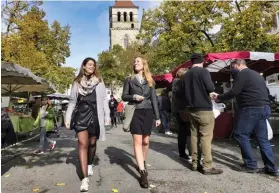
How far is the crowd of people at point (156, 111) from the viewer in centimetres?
498

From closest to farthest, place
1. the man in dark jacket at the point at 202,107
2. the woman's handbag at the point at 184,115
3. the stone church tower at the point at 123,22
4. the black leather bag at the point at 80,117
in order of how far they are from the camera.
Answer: the black leather bag at the point at 80,117
the man in dark jacket at the point at 202,107
the woman's handbag at the point at 184,115
the stone church tower at the point at 123,22

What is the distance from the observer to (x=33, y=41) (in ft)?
90.2

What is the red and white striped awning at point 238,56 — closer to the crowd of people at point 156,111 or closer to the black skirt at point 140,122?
the crowd of people at point 156,111

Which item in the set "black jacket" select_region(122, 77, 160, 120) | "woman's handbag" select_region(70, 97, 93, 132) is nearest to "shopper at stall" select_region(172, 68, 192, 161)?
"black jacket" select_region(122, 77, 160, 120)

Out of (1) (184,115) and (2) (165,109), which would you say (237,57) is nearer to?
(1) (184,115)

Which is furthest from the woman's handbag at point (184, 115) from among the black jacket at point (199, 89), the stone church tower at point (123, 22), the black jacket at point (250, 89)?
the stone church tower at point (123, 22)

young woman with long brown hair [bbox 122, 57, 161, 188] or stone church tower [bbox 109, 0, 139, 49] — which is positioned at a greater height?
stone church tower [bbox 109, 0, 139, 49]

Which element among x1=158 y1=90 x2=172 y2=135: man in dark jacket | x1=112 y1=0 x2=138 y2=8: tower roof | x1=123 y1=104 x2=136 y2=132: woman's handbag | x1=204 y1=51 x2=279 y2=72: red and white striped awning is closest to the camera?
x1=123 y1=104 x2=136 y2=132: woman's handbag

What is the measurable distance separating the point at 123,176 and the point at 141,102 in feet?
4.04

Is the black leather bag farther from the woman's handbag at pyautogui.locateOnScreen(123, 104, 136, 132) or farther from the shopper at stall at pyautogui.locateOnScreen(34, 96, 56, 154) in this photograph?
the shopper at stall at pyautogui.locateOnScreen(34, 96, 56, 154)

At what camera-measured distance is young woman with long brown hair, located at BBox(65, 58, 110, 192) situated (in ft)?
16.1

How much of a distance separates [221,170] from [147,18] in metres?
23.9

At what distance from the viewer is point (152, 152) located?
7.86 m

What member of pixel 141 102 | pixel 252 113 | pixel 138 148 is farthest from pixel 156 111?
pixel 252 113
